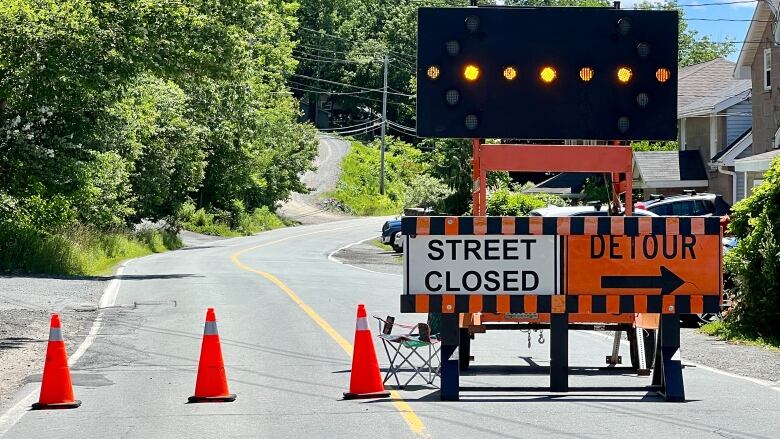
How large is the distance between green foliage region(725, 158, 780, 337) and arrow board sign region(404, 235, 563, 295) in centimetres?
711

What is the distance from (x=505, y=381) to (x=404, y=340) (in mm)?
1382

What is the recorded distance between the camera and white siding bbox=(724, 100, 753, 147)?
43156 millimetres

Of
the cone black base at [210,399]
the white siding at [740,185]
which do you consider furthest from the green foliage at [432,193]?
the cone black base at [210,399]

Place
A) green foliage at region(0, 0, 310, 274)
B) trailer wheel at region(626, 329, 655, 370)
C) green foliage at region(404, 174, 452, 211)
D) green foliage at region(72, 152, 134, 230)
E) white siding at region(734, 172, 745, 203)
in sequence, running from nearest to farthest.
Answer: trailer wheel at region(626, 329, 655, 370) → green foliage at region(0, 0, 310, 274) → green foliage at region(72, 152, 134, 230) → white siding at region(734, 172, 745, 203) → green foliage at region(404, 174, 452, 211)

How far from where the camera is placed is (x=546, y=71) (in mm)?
11828

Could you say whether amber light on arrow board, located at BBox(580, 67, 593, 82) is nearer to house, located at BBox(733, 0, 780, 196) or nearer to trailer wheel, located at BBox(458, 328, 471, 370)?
trailer wheel, located at BBox(458, 328, 471, 370)

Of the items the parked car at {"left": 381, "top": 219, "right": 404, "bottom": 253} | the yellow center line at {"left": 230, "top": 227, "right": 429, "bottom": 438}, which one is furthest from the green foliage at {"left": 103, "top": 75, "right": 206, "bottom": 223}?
the parked car at {"left": 381, "top": 219, "right": 404, "bottom": 253}

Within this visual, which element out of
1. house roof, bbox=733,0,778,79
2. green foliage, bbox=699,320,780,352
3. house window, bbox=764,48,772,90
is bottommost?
green foliage, bbox=699,320,780,352

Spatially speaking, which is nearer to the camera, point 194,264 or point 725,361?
point 725,361

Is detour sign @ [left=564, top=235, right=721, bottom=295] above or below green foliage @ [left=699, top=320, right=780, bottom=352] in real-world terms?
above

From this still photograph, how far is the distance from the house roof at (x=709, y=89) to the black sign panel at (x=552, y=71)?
95.6 feet

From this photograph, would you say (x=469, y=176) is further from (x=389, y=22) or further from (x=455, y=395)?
(x=389, y=22)

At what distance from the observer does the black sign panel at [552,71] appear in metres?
11.6

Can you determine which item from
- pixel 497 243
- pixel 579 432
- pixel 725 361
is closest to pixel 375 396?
pixel 497 243
